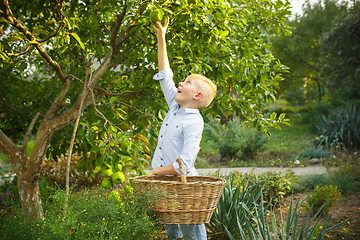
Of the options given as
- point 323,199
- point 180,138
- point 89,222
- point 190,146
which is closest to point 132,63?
point 180,138

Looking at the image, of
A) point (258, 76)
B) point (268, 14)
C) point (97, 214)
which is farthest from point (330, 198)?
point (97, 214)

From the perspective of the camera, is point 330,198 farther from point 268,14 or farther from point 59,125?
point 59,125

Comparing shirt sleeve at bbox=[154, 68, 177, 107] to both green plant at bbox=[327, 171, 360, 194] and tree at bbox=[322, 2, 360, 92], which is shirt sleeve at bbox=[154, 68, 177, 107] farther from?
tree at bbox=[322, 2, 360, 92]

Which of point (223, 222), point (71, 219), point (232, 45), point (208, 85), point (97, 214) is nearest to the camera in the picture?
point (71, 219)

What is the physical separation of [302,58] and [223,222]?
607 inches

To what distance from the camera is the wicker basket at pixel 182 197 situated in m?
1.42

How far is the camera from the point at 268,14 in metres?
2.33

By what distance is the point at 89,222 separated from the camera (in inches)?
50.9

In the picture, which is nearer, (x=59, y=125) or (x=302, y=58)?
(x=59, y=125)

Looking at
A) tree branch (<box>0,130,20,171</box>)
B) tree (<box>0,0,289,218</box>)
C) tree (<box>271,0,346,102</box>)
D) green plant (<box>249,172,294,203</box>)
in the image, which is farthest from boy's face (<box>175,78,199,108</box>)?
tree (<box>271,0,346,102</box>)

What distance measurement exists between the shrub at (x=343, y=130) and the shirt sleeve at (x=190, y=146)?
6.69m

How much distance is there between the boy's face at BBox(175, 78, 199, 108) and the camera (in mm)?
1813

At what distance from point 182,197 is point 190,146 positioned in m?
0.31

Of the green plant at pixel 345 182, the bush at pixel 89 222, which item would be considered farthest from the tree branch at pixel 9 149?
the green plant at pixel 345 182
